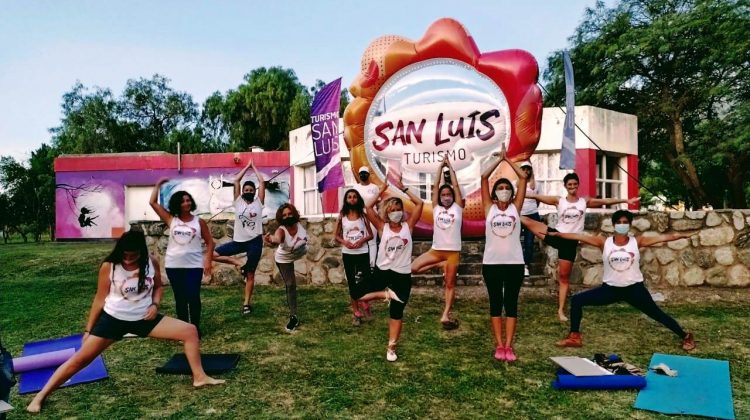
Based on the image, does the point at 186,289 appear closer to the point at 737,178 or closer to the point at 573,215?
the point at 573,215

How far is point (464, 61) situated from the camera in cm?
844

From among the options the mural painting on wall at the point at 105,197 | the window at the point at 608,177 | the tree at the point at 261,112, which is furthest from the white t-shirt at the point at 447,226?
the tree at the point at 261,112

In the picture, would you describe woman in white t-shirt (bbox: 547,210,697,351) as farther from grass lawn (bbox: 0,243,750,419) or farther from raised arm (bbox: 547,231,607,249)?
grass lawn (bbox: 0,243,750,419)

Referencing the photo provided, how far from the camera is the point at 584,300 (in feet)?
17.0

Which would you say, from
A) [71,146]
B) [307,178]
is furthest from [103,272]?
[71,146]

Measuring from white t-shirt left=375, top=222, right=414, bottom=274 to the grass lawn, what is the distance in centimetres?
85

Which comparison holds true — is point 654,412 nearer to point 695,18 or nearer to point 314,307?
point 314,307

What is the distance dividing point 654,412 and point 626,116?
548 inches

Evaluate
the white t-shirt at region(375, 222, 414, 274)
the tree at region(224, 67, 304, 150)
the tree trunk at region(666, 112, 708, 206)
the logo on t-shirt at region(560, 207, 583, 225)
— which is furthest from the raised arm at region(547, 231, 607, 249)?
the tree at region(224, 67, 304, 150)

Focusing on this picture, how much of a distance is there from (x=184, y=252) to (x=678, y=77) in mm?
17868

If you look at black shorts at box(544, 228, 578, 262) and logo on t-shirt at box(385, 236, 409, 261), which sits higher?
logo on t-shirt at box(385, 236, 409, 261)

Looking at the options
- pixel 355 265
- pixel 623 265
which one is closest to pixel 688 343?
pixel 623 265

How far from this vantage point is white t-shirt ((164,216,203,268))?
540cm

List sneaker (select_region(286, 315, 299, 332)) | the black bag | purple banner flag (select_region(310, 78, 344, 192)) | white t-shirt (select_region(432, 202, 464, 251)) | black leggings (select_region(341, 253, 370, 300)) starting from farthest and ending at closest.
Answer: purple banner flag (select_region(310, 78, 344, 192)), black leggings (select_region(341, 253, 370, 300)), sneaker (select_region(286, 315, 299, 332)), white t-shirt (select_region(432, 202, 464, 251)), the black bag
